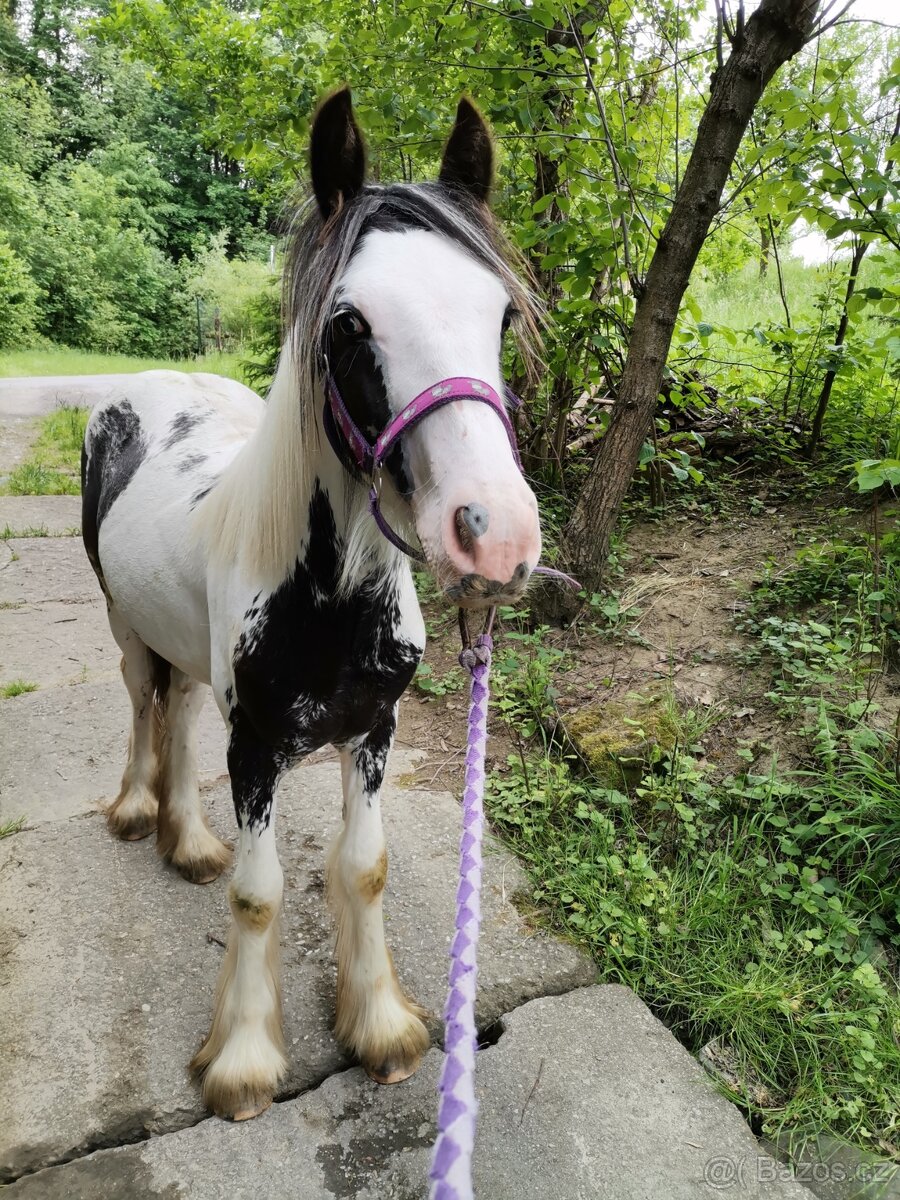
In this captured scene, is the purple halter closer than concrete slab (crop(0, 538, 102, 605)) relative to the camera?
Yes

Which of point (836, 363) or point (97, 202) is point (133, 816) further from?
point (97, 202)

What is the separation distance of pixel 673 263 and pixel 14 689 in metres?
3.58

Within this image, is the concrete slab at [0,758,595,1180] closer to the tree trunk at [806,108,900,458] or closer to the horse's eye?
the horse's eye

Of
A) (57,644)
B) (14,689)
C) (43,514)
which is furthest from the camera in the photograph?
(43,514)

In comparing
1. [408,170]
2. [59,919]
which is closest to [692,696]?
[59,919]

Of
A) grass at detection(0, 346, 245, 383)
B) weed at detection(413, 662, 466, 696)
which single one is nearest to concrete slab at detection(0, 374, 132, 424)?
grass at detection(0, 346, 245, 383)

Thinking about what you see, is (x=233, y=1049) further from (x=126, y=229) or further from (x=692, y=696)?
(x=126, y=229)

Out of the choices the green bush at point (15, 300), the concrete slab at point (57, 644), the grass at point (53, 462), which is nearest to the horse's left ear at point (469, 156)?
the concrete slab at point (57, 644)

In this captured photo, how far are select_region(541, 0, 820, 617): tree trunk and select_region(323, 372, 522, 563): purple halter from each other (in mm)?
2050

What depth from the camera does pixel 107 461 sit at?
8.27 ft

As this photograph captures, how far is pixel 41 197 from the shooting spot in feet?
73.4

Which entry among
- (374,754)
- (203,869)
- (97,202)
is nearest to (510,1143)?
(374,754)

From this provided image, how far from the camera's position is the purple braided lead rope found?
737 millimetres

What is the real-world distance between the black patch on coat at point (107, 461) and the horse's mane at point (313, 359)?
2.98ft
